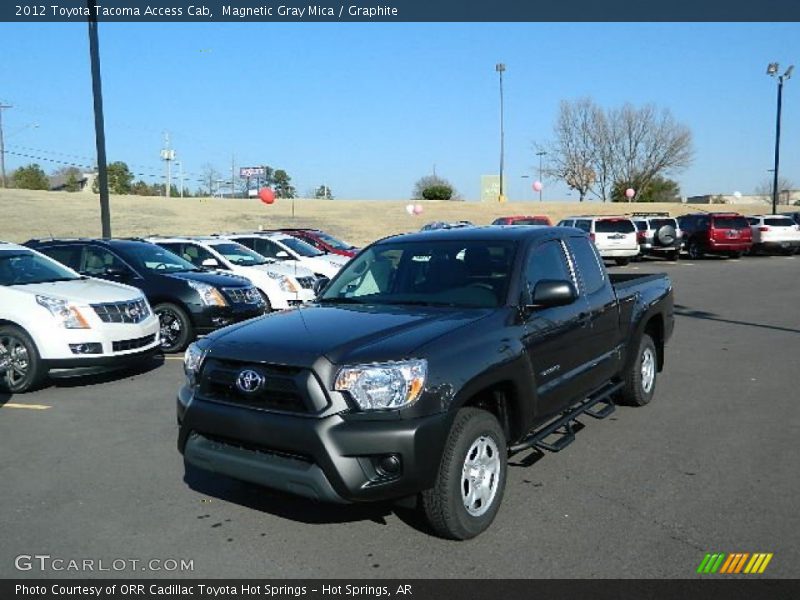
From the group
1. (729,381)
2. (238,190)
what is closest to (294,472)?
(729,381)

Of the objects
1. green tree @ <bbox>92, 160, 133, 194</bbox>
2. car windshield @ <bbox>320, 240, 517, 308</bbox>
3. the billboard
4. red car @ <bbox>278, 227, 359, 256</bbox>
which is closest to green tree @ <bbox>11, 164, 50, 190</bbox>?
green tree @ <bbox>92, 160, 133, 194</bbox>

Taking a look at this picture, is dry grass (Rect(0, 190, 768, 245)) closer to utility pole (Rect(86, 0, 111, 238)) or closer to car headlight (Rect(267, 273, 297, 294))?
utility pole (Rect(86, 0, 111, 238))

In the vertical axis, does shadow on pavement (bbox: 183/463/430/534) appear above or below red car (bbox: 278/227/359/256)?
below

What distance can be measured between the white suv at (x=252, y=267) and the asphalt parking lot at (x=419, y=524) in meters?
5.28

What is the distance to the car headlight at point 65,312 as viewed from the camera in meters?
7.59

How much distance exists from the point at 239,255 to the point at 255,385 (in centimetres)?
1004

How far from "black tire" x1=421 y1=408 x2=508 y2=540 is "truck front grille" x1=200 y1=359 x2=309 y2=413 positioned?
2.72ft

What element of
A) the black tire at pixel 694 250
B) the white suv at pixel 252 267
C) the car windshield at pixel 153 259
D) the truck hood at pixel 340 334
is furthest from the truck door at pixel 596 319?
the black tire at pixel 694 250

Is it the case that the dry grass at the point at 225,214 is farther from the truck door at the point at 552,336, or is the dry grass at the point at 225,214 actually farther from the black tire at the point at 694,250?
the truck door at the point at 552,336

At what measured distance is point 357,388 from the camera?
363 cm

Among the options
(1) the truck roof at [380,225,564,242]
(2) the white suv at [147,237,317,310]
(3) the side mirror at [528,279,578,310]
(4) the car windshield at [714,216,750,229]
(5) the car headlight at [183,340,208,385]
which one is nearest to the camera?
(5) the car headlight at [183,340,208,385]

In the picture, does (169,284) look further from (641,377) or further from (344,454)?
(344,454)

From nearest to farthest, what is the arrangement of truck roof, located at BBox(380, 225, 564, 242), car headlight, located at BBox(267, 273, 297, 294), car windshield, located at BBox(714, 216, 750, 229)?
1. truck roof, located at BBox(380, 225, 564, 242)
2. car headlight, located at BBox(267, 273, 297, 294)
3. car windshield, located at BBox(714, 216, 750, 229)

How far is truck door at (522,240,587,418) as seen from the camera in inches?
181
